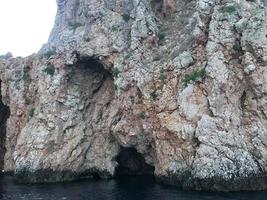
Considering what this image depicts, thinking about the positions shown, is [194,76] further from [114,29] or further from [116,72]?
[114,29]

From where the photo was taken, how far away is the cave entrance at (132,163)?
5641 centimetres

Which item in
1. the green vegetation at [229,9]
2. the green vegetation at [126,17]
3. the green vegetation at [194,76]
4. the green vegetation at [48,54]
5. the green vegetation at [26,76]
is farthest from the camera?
the green vegetation at [26,76]

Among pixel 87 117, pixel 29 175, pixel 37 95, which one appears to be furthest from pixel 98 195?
pixel 37 95

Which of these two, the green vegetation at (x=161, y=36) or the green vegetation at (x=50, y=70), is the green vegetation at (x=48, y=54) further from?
the green vegetation at (x=161, y=36)

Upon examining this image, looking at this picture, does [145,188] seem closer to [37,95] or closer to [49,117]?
[49,117]

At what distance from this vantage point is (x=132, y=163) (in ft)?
187

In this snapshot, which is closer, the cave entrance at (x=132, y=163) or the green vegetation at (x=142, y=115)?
the green vegetation at (x=142, y=115)

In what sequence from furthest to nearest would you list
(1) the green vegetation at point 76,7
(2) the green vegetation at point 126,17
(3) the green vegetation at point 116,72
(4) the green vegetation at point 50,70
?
1. (1) the green vegetation at point 76,7
2. (4) the green vegetation at point 50,70
3. (2) the green vegetation at point 126,17
4. (3) the green vegetation at point 116,72

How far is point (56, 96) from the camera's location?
54156 millimetres

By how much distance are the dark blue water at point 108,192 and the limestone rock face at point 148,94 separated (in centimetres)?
214

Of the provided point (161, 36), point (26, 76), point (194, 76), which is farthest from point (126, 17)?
point (26, 76)

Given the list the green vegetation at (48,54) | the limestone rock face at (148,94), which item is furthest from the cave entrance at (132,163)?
the green vegetation at (48,54)

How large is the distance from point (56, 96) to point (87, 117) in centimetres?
497

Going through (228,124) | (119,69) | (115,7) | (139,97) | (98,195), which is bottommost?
(98,195)
